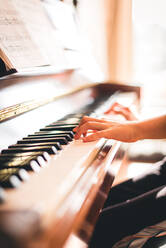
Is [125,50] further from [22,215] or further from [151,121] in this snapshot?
[22,215]

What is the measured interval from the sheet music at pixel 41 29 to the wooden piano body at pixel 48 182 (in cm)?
14

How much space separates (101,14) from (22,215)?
3.03m

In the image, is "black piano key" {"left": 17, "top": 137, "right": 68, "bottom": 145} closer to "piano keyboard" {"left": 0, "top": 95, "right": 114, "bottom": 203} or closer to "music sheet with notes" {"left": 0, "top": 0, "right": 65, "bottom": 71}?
"piano keyboard" {"left": 0, "top": 95, "right": 114, "bottom": 203}

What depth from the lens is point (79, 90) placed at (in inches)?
66.1

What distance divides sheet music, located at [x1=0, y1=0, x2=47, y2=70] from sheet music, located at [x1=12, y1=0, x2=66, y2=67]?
6 centimetres

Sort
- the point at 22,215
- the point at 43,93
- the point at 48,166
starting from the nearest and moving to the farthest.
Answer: the point at 22,215, the point at 48,166, the point at 43,93

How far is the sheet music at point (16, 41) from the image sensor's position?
0.94m

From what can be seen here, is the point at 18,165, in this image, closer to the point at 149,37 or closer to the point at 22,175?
the point at 22,175

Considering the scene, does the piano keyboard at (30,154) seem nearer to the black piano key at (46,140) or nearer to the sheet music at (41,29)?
the black piano key at (46,140)

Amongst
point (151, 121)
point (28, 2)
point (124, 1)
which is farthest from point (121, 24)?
point (151, 121)

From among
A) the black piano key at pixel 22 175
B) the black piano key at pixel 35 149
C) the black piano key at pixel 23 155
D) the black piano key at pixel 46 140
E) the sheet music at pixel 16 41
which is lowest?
the black piano key at pixel 46 140

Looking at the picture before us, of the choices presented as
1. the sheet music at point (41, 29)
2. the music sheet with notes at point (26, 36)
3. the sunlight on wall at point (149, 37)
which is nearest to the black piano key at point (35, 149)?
the music sheet with notes at point (26, 36)

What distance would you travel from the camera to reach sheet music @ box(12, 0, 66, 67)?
1187mm

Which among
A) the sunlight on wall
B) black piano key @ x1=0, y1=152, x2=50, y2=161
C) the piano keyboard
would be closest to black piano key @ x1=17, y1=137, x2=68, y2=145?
the piano keyboard
